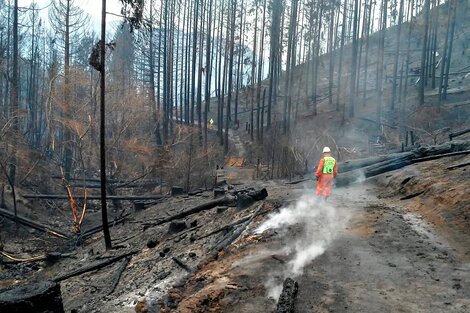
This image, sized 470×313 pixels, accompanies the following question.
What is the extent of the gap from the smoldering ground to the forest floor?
0.08 feet

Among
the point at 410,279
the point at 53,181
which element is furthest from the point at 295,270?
the point at 53,181

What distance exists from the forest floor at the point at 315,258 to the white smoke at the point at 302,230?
0.02 meters

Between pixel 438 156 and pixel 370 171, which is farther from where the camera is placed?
pixel 370 171

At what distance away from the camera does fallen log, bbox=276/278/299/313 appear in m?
4.82

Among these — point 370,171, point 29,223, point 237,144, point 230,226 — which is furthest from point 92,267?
point 237,144

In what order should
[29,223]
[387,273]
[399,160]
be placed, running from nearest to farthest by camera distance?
[387,273] → [399,160] → [29,223]

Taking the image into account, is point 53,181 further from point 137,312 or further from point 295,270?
point 295,270

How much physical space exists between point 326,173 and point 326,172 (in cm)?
3

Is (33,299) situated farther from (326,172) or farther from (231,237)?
(326,172)

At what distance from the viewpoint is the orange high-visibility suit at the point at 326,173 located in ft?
33.6

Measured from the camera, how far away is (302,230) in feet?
26.5

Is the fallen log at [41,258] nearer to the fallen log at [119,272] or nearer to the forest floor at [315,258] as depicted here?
the forest floor at [315,258]

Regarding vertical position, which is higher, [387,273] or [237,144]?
[237,144]

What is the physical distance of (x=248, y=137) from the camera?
34.3m
